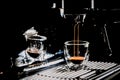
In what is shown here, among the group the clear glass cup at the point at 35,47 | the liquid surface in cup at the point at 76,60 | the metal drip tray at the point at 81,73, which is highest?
the clear glass cup at the point at 35,47

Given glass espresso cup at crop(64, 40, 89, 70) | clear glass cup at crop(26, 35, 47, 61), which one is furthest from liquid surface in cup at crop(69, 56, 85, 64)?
clear glass cup at crop(26, 35, 47, 61)

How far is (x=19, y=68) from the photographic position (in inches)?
72.1

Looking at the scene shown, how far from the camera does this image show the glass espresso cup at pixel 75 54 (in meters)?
2.00

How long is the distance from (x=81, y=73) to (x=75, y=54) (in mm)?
330

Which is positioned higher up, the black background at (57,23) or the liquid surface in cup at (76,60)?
the black background at (57,23)

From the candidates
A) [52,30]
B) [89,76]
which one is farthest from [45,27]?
[89,76]

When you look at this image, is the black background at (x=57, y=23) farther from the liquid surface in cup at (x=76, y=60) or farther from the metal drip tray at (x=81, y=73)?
the liquid surface in cup at (x=76, y=60)

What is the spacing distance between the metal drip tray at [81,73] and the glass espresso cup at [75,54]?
0.19 feet

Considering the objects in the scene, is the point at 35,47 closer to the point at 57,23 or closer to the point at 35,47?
the point at 35,47

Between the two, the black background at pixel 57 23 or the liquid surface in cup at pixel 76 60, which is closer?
the black background at pixel 57 23

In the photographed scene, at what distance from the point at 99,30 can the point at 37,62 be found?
754mm

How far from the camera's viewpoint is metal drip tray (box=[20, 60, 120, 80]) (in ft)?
5.75

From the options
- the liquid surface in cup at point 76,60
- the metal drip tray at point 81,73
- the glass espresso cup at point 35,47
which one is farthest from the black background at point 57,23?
the liquid surface in cup at point 76,60

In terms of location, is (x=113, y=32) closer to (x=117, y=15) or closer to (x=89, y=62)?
(x=117, y=15)
